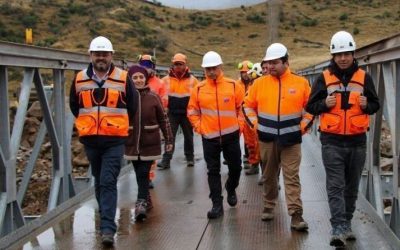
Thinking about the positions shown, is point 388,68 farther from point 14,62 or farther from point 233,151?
point 14,62

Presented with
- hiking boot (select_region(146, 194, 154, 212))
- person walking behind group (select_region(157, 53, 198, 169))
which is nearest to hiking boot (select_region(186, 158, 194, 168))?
person walking behind group (select_region(157, 53, 198, 169))

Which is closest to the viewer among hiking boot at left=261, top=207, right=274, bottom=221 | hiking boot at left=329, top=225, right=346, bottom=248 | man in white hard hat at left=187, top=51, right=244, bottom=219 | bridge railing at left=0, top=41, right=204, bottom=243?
hiking boot at left=329, top=225, right=346, bottom=248

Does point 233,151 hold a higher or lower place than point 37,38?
lower

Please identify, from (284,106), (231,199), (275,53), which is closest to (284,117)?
(284,106)

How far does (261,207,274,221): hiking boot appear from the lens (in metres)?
6.05

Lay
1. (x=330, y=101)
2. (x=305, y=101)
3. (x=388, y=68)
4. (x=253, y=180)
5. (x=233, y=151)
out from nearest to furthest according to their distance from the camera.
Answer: (x=330, y=101) < (x=388, y=68) < (x=305, y=101) < (x=233, y=151) < (x=253, y=180)

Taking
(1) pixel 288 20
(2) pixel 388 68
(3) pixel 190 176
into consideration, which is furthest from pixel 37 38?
(2) pixel 388 68

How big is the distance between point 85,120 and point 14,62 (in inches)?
29.9

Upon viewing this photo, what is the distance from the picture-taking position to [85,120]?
217 inches

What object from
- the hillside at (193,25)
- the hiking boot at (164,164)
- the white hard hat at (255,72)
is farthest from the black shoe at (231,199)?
the hillside at (193,25)

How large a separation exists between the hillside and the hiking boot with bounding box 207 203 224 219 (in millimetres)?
36440

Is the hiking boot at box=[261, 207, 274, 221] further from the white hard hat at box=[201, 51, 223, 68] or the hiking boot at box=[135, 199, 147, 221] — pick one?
the white hard hat at box=[201, 51, 223, 68]

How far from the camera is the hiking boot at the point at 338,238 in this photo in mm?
4977

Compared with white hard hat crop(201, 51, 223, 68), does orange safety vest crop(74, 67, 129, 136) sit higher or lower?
lower
